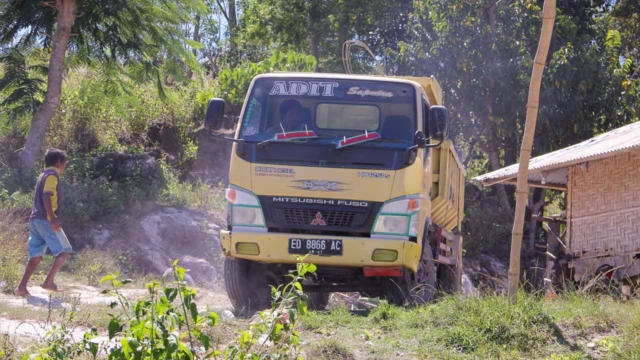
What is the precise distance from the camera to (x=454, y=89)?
18453 millimetres

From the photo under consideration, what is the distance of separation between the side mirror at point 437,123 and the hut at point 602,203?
164 inches

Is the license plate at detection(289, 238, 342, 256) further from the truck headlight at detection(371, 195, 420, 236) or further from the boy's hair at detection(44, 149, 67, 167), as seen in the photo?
the boy's hair at detection(44, 149, 67, 167)

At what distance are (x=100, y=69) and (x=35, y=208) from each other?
700 centimetres

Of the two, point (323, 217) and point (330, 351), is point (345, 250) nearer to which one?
point (323, 217)

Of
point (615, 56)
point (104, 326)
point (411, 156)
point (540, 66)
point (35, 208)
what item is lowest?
point (104, 326)

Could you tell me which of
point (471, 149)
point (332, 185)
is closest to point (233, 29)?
point (471, 149)

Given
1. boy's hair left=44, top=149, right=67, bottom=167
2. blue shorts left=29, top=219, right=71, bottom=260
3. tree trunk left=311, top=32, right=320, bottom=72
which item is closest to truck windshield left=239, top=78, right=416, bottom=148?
boy's hair left=44, top=149, right=67, bottom=167

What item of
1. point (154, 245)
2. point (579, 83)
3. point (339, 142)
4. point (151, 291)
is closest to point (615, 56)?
point (579, 83)

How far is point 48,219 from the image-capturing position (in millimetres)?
8289

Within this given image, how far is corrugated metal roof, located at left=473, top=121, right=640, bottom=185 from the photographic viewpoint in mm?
11117

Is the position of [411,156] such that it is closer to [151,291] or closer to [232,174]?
[232,174]

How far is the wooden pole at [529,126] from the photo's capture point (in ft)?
20.7

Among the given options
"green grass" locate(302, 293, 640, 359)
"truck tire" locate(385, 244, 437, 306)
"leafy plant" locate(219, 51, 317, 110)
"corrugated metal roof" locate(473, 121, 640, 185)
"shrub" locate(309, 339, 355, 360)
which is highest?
"leafy plant" locate(219, 51, 317, 110)

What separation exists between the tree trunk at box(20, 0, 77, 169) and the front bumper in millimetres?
7344
